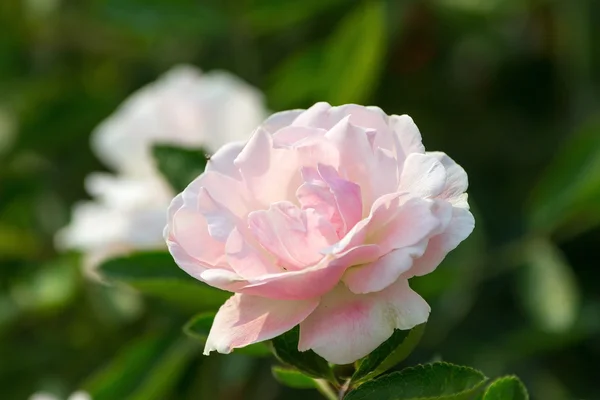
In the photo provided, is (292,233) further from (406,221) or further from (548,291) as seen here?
(548,291)

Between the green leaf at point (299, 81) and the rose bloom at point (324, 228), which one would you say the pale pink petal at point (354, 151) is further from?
the green leaf at point (299, 81)

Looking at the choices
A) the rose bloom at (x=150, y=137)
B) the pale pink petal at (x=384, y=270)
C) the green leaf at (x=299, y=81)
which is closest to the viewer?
the pale pink petal at (x=384, y=270)

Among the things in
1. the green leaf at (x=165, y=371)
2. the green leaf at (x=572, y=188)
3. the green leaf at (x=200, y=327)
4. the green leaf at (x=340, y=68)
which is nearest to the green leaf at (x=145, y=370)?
the green leaf at (x=165, y=371)

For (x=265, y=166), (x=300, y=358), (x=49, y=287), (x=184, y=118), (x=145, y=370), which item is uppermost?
(x=265, y=166)

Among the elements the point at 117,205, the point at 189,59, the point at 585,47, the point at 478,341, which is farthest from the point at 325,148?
the point at 189,59

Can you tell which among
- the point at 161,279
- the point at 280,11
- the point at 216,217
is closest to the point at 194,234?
the point at 216,217

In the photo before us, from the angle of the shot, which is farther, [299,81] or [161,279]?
[299,81]
